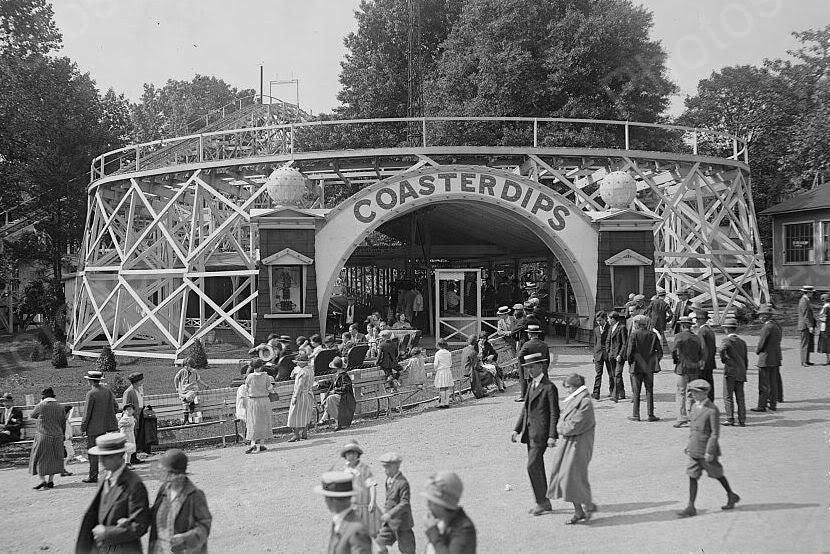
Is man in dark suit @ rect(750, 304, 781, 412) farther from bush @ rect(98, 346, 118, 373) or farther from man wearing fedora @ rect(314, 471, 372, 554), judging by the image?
bush @ rect(98, 346, 118, 373)

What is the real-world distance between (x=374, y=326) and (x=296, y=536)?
12.2m

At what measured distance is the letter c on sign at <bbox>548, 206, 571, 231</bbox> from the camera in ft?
65.9

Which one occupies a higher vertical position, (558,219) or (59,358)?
(558,219)

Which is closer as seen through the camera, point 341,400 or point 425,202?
point 341,400

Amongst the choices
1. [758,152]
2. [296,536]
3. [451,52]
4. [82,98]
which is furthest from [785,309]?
[82,98]

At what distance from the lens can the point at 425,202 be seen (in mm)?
19953

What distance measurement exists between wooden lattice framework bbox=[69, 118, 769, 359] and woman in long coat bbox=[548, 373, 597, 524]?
14.0 meters

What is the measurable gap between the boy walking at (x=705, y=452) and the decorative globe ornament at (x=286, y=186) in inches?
555

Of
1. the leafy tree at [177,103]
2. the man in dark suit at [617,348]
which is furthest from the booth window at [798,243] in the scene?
the leafy tree at [177,103]

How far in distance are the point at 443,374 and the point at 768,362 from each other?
221 inches

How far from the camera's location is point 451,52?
120ft

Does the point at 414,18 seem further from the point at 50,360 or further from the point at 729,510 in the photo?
the point at 729,510

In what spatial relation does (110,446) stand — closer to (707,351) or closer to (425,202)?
(707,351)

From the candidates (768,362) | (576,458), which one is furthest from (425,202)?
(576,458)
